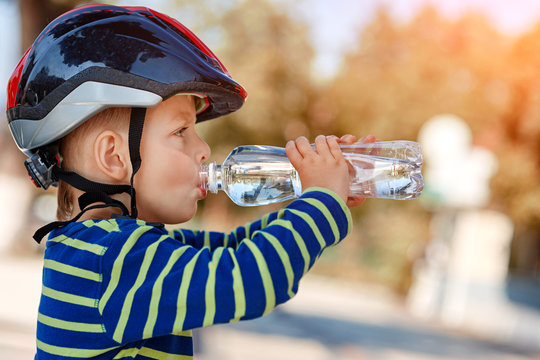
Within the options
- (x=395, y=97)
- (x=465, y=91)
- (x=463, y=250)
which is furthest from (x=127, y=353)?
(x=395, y=97)

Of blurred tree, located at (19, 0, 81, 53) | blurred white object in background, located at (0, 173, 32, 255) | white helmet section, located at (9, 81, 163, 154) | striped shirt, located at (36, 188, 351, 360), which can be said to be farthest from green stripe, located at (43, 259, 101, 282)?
blurred white object in background, located at (0, 173, 32, 255)

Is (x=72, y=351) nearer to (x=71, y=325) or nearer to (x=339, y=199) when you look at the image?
(x=71, y=325)

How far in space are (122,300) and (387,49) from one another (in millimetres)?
17050

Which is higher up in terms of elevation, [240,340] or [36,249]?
[36,249]

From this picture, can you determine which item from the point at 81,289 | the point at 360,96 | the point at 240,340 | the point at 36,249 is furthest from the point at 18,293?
the point at 360,96

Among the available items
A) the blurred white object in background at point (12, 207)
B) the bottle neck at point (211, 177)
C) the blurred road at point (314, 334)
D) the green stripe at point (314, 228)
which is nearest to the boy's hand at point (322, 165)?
the green stripe at point (314, 228)

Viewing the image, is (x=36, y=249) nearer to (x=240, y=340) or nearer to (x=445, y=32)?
(x=240, y=340)

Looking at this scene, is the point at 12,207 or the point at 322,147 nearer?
the point at 322,147

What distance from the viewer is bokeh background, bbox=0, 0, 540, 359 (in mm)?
9570

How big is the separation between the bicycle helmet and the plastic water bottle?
12.0 inches

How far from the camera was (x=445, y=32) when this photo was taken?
16719mm

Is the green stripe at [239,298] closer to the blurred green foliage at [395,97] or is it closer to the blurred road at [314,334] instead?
the blurred road at [314,334]

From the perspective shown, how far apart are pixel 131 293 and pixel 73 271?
0.18m

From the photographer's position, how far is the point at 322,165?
4.98 ft
